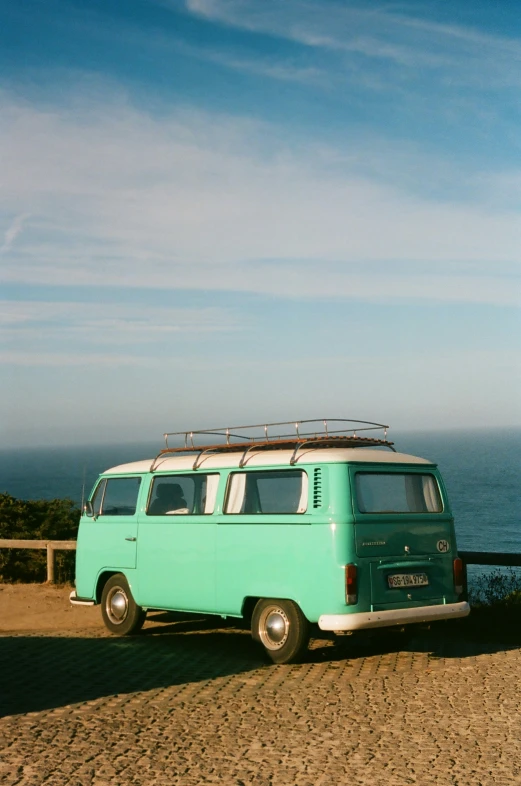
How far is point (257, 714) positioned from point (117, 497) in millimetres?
5248

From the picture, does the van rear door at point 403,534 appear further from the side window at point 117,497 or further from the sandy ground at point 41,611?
the sandy ground at point 41,611

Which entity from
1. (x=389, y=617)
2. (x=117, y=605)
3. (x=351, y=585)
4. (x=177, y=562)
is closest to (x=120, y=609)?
(x=117, y=605)

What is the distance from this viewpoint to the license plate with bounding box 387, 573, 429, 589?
374 inches

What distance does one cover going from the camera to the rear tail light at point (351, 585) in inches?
357

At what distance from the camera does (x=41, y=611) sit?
47.8 feet

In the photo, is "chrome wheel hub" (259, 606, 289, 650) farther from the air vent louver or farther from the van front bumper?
the air vent louver

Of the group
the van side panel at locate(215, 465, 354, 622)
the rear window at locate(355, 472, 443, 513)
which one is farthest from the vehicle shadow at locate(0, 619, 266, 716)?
the rear window at locate(355, 472, 443, 513)

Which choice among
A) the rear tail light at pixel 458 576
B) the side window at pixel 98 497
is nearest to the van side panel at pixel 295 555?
the rear tail light at pixel 458 576

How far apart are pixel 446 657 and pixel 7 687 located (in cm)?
464

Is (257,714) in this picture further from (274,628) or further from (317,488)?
(317,488)

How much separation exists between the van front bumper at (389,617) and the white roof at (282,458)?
152cm

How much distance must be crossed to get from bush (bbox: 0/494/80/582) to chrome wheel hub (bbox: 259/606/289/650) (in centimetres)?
820

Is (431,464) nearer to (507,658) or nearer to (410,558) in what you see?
(410,558)

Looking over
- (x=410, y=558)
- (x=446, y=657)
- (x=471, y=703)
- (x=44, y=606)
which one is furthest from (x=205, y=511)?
(x=44, y=606)
